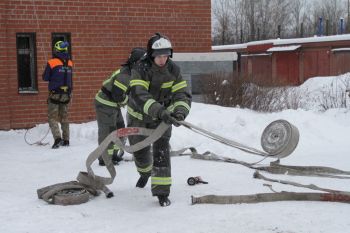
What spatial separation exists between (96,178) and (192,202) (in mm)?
1303

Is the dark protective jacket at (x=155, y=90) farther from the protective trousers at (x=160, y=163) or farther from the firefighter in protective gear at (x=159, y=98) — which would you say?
the protective trousers at (x=160, y=163)

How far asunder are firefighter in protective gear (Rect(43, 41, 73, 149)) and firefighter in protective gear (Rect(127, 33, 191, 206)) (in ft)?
12.8

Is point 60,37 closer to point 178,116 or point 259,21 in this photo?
point 178,116

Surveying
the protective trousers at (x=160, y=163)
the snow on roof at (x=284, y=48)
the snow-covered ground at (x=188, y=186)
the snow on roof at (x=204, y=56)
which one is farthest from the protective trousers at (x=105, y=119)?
the snow on roof at (x=284, y=48)

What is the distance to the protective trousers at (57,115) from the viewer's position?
9.91 metres

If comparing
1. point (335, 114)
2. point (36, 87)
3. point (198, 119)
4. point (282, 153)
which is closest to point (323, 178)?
point (282, 153)

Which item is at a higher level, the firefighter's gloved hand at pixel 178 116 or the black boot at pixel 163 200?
the firefighter's gloved hand at pixel 178 116

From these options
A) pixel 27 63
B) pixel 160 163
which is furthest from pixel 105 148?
pixel 27 63

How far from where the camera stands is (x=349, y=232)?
15.9ft

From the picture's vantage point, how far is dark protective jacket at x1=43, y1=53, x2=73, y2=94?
985cm

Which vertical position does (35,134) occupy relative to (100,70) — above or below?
below

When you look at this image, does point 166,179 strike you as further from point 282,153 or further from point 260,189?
point 282,153

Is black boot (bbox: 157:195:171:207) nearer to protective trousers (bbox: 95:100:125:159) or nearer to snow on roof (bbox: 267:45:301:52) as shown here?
protective trousers (bbox: 95:100:125:159)

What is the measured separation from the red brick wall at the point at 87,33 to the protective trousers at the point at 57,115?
7.69 ft
